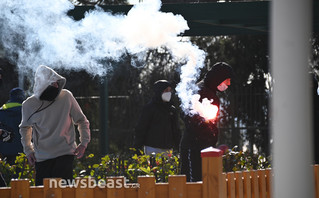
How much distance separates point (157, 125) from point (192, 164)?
2.36 m

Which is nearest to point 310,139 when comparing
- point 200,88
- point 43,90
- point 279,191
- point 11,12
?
point 279,191

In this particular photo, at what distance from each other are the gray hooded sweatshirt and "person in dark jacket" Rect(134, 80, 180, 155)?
287 cm

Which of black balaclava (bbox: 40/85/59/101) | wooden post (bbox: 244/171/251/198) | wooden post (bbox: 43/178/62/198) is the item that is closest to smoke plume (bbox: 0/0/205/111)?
black balaclava (bbox: 40/85/59/101)

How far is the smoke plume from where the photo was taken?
11.2 m

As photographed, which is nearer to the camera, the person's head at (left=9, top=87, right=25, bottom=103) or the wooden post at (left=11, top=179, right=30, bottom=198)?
the wooden post at (left=11, top=179, right=30, bottom=198)

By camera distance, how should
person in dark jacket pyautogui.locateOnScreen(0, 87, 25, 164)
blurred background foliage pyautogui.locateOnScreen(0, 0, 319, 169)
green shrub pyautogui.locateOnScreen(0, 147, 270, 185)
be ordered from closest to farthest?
1. green shrub pyautogui.locateOnScreen(0, 147, 270, 185)
2. person in dark jacket pyautogui.locateOnScreen(0, 87, 25, 164)
3. blurred background foliage pyautogui.locateOnScreen(0, 0, 319, 169)

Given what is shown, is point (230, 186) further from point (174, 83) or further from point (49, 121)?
point (174, 83)

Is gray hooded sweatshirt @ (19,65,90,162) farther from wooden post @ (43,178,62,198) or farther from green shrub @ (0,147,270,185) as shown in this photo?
wooden post @ (43,178,62,198)

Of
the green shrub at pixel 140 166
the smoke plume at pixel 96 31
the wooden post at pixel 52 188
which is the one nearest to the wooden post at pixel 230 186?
the wooden post at pixel 52 188

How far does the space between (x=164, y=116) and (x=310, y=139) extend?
7.83m

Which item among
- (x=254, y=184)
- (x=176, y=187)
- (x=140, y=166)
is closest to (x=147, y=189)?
(x=176, y=187)

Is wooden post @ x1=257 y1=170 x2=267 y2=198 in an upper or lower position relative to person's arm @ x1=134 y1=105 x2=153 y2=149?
lower

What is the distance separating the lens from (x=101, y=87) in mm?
14688

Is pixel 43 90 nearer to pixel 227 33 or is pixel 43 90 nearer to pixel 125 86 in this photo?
pixel 227 33
